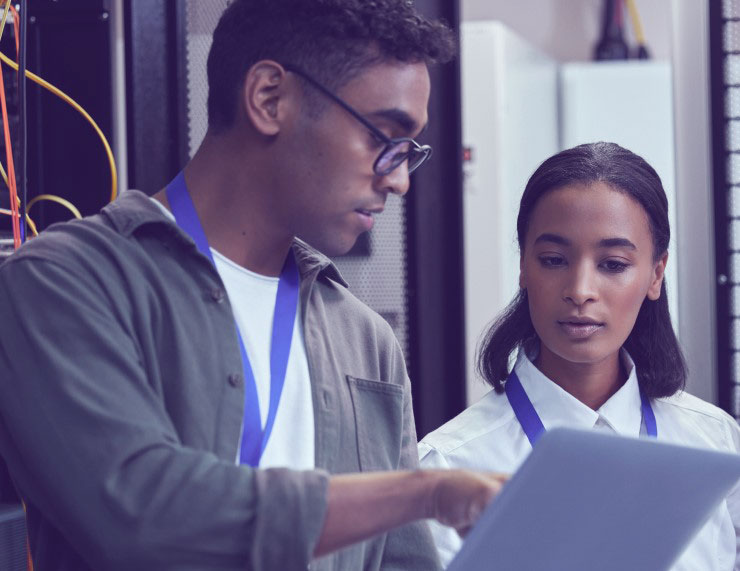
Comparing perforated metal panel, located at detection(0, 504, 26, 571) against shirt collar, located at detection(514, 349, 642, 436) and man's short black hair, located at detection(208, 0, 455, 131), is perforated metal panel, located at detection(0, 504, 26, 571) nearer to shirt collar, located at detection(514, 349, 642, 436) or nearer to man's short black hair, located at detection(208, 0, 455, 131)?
man's short black hair, located at detection(208, 0, 455, 131)

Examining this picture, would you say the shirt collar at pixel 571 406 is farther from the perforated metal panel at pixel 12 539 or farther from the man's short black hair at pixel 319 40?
the perforated metal panel at pixel 12 539

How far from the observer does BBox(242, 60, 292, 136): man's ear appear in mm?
1080

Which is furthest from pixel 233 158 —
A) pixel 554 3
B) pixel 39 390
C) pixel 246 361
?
pixel 554 3

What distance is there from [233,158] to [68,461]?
1.18 ft

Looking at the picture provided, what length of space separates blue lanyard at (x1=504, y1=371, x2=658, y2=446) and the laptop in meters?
0.46

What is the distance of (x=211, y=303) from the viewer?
106cm

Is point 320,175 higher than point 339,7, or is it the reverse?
point 339,7

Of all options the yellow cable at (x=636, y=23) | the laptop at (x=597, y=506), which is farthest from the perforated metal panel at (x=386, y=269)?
the yellow cable at (x=636, y=23)

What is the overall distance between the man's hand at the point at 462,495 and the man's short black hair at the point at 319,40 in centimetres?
41

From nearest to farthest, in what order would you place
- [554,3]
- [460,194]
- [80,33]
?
[80,33]
[460,194]
[554,3]

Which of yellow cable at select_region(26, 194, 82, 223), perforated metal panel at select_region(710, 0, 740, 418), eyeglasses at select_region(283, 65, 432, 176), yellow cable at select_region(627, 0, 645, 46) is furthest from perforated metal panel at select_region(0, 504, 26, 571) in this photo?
yellow cable at select_region(627, 0, 645, 46)

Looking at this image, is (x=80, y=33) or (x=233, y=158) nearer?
(x=233, y=158)

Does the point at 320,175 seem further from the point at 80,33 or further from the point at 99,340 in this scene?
the point at 80,33

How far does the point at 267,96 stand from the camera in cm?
108
